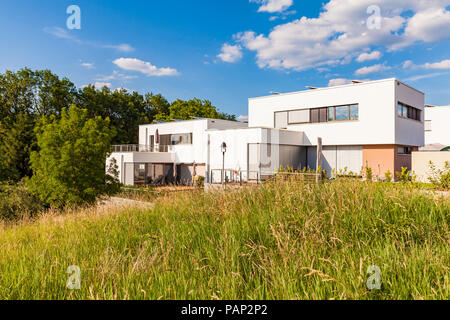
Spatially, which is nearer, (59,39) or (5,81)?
(59,39)

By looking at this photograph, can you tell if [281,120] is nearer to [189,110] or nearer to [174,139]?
[174,139]

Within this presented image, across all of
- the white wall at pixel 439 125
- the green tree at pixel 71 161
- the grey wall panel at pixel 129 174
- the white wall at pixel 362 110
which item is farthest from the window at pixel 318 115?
the white wall at pixel 439 125

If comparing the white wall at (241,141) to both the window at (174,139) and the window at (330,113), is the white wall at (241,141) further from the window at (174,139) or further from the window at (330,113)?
the window at (174,139)

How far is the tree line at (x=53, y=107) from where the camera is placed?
21.9 metres

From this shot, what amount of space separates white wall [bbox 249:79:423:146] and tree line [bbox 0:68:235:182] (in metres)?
15.2

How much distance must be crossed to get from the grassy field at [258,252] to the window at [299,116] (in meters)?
17.9

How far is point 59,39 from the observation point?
985 cm

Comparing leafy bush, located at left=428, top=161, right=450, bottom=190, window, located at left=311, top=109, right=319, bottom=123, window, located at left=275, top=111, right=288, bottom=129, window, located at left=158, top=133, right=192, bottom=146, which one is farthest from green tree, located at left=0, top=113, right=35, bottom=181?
leafy bush, located at left=428, top=161, right=450, bottom=190

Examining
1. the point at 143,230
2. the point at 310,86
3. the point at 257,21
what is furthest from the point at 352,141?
the point at 143,230

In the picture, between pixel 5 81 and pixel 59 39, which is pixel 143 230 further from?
pixel 5 81

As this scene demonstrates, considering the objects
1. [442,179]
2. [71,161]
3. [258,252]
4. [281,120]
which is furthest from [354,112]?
[258,252]

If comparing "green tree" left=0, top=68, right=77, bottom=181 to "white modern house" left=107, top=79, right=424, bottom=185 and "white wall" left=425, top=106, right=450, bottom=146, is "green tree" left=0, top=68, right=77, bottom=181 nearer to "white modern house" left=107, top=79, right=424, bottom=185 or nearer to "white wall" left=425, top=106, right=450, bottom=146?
"white modern house" left=107, top=79, right=424, bottom=185

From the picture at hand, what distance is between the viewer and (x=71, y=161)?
47.0 ft
